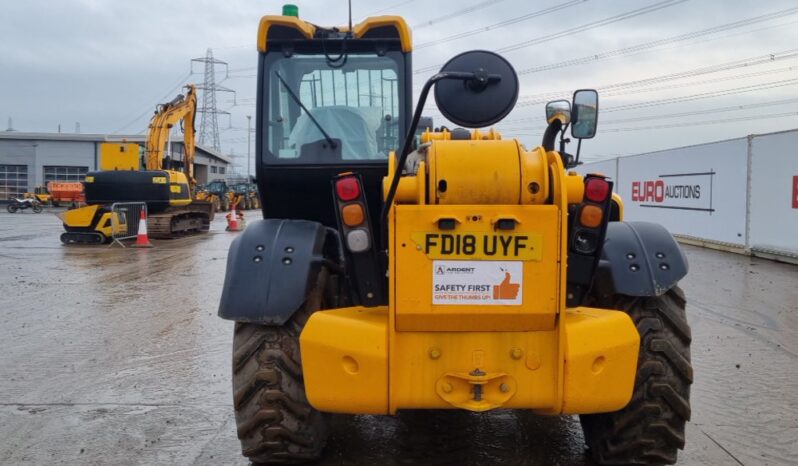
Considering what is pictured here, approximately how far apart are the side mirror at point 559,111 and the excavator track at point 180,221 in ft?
57.9

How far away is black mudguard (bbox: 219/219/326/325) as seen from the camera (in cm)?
338

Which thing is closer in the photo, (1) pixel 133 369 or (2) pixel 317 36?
(2) pixel 317 36

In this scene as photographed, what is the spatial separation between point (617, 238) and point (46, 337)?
19.5ft

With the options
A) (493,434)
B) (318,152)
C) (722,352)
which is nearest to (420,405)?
(493,434)

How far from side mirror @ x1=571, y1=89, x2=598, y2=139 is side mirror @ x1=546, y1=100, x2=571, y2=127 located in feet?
0.50

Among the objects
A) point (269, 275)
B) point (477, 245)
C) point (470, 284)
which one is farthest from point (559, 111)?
point (269, 275)

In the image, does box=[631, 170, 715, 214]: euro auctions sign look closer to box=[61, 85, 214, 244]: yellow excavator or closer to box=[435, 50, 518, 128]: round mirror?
box=[61, 85, 214, 244]: yellow excavator

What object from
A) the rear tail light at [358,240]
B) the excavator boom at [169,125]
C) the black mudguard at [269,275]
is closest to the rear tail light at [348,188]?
the rear tail light at [358,240]

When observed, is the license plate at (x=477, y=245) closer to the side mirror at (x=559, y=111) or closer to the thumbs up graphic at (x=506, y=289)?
the thumbs up graphic at (x=506, y=289)

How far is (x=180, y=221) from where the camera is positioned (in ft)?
70.0

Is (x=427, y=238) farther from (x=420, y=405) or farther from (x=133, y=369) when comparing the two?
(x=133, y=369)

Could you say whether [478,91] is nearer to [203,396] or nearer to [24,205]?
[203,396]

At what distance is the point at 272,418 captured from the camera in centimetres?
346

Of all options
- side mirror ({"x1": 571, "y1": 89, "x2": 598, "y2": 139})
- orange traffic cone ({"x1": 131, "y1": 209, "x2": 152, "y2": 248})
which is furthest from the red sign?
orange traffic cone ({"x1": 131, "y1": 209, "x2": 152, "y2": 248})
